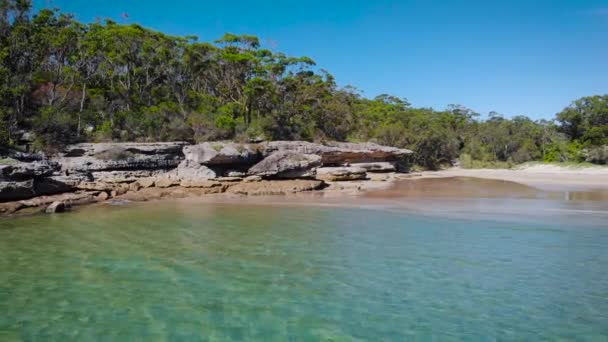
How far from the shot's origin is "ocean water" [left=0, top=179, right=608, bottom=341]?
6.01m

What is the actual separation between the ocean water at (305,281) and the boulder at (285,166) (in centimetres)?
1198

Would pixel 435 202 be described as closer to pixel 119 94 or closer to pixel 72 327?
pixel 72 327

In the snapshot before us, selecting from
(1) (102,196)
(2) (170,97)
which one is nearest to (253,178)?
(1) (102,196)

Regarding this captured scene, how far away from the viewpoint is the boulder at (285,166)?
26422 mm

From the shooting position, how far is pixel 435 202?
67.5ft

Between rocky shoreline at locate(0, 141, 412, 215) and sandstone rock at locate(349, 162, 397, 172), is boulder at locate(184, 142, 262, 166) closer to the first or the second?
rocky shoreline at locate(0, 141, 412, 215)

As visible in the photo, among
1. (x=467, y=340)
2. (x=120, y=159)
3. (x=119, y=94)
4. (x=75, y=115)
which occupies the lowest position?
(x=467, y=340)

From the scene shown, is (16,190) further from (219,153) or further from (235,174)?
(235,174)

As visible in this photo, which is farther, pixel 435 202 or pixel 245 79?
pixel 245 79

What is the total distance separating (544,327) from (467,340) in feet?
4.38

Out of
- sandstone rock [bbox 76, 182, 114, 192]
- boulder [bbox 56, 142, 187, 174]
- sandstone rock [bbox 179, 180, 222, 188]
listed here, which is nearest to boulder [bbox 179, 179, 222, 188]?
sandstone rock [bbox 179, 180, 222, 188]

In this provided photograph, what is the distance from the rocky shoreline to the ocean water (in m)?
5.52

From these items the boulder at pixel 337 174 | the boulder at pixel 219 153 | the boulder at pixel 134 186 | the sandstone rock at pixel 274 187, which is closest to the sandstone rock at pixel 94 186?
the boulder at pixel 134 186

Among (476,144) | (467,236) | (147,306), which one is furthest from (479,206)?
(476,144)
